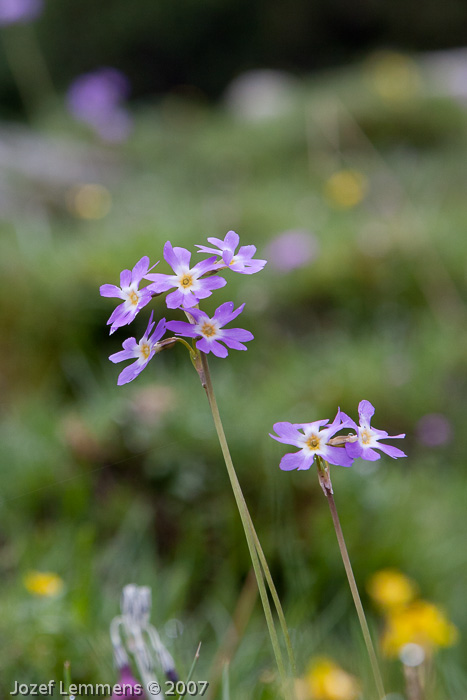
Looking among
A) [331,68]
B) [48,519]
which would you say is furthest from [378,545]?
[331,68]

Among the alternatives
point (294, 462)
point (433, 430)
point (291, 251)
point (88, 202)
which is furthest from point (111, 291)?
point (88, 202)

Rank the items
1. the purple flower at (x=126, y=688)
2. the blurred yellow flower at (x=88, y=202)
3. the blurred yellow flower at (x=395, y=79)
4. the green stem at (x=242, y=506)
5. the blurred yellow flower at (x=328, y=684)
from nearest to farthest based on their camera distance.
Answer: the green stem at (x=242, y=506)
the purple flower at (x=126, y=688)
the blurred yellow flower at (x=328, y=684)
the blurred yellow flower at (x=88, y=202)
the blurred yellow flower at (x=395, y=79)

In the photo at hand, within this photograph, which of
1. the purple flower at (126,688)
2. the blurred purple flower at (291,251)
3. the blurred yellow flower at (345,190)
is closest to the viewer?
the purple flower at (126,688)

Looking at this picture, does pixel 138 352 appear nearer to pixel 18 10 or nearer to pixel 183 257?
pixel 183 257

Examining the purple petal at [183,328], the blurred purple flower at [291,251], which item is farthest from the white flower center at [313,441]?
the blurred purple flower at [291,251]

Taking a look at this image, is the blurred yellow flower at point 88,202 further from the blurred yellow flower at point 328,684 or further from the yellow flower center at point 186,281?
the yellow flower center at point 186,281

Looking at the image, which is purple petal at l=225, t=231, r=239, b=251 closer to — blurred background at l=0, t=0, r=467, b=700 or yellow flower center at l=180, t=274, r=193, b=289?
yellow flower center at l=180, t=274, r=193, b=289

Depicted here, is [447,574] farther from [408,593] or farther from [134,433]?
[134,433]
